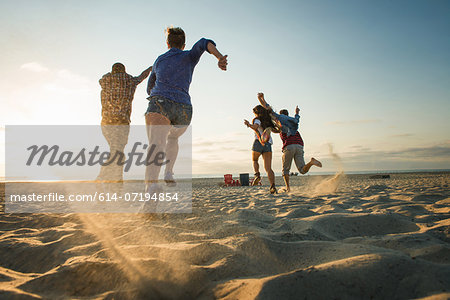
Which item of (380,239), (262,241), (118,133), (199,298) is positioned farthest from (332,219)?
(118,133)

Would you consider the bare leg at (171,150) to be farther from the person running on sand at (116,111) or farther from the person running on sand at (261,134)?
the person running on sand at (261,134)

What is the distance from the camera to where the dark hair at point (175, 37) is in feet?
9.85

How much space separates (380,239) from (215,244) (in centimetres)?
103

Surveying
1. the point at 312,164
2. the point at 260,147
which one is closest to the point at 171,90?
the point at 260,147

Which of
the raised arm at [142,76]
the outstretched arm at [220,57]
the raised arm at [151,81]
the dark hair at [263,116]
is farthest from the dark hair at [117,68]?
the dark hair at [263,116]

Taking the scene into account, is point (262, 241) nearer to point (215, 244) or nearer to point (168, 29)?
point (215, 244)

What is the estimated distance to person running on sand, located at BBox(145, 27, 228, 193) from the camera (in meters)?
2.65

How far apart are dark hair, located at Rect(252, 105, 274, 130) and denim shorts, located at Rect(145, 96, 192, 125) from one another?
3159 mm

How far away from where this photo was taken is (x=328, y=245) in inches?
55.9

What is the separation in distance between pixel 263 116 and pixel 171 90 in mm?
3460

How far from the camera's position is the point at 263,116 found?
5.89m

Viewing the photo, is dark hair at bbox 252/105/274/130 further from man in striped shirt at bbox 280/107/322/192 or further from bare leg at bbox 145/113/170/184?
bare leg at bbox 145/113/170/184

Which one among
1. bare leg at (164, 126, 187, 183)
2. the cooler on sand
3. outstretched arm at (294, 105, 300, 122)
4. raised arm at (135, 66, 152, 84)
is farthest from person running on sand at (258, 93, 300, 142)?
the cooler on sand

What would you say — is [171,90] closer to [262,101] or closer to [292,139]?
[262,101]
